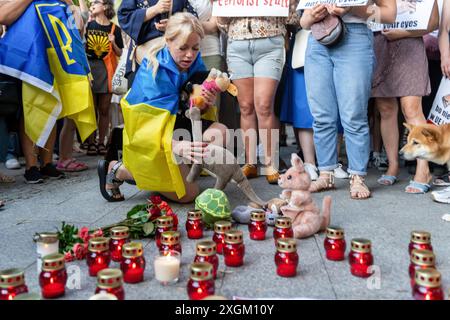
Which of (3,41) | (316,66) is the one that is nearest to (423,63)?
(316,66)

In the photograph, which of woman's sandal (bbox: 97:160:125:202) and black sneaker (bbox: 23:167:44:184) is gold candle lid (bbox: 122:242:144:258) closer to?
woman's sandal (bbox: 97:160:125:202)

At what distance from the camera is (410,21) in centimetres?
304

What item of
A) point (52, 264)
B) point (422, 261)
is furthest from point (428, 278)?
point (52, 264)

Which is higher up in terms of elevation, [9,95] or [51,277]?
[9,95]

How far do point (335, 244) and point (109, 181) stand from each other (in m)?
1.63

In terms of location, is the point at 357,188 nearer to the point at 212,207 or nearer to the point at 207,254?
the point at 212,207

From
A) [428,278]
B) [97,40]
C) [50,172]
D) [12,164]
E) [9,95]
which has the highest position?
[97,40]

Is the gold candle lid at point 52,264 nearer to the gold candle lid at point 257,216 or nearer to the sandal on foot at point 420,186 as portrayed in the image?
the gold candle lid at point 257,216

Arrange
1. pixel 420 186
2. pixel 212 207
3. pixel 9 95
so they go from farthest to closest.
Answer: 1. pixel 9 95
2. pixel 420 186
3. pixel 212 207

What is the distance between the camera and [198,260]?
1.64 m

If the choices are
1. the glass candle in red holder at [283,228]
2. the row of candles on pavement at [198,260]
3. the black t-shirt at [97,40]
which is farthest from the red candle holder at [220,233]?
the black t-shirt at [97,40]

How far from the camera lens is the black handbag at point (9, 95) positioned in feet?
10.4

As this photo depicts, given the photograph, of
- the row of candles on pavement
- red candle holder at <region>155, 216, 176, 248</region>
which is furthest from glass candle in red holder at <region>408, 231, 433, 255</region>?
red candle holder at <region>155, 216, 176, 248</region>
